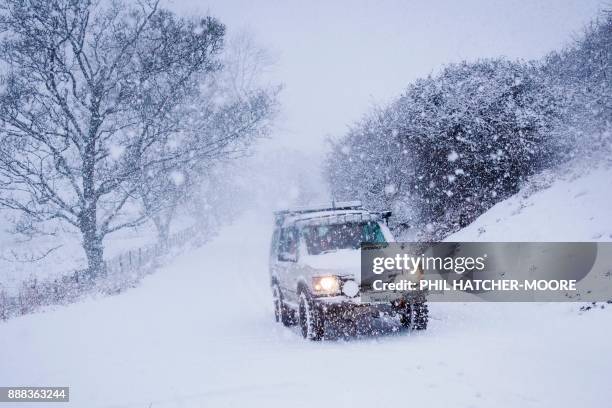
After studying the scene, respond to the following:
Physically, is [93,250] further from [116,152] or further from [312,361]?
[312,361]

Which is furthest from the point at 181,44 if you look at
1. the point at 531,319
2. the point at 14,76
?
the point at 531,319

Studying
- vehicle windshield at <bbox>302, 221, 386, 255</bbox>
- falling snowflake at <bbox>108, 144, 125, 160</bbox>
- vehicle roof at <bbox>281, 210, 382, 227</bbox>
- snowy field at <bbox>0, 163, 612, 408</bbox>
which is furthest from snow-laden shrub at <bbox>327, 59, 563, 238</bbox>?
falling snowflake at <bbox>108, 144, 125, 160</bbox>

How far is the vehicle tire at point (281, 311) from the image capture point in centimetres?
1006

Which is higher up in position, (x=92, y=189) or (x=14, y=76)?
(x=14, y=76)

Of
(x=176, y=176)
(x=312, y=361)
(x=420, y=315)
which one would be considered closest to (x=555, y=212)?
(x=420, y=315)

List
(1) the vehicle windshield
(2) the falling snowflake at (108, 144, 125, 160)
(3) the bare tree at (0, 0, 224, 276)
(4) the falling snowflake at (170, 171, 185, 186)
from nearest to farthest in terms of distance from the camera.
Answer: (1) the vehicle windshield, (3) the bare tree at (0, 0, 224, 276), (2) the falling snowflake at (108, 144, 125, 160), (4) the falling snowflake at (170, 171, 185, 186)

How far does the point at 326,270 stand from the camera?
25.4 feet

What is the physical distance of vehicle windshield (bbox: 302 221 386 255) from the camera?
354 inches

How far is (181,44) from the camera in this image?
57.4ft

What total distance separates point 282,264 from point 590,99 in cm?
973

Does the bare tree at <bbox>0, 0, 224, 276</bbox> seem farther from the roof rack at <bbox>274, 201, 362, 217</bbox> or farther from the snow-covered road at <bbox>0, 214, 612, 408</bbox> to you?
the roof rack at <bbox>274, 201, 362, 217</bbox>

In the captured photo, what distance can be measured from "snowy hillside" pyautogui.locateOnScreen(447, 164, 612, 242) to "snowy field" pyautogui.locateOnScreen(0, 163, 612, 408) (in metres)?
0.07

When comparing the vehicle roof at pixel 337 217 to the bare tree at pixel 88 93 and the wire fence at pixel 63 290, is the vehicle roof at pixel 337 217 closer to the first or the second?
the wire fence at pixel 63 290

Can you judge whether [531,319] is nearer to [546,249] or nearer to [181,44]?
[546,249]
